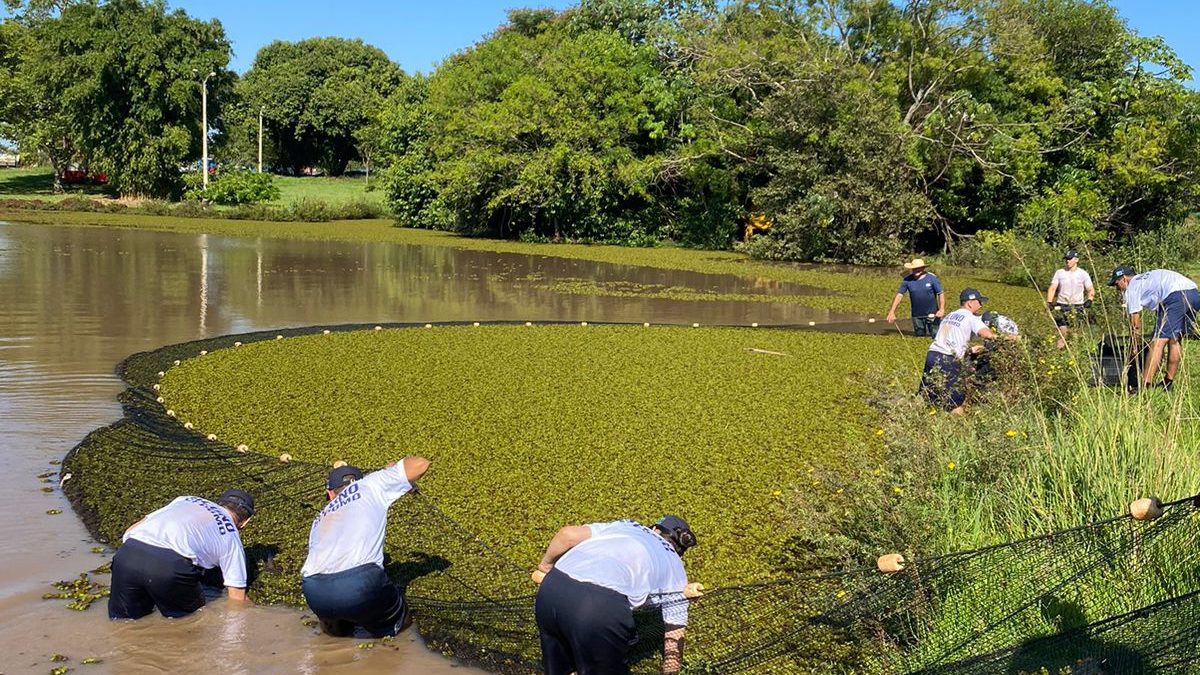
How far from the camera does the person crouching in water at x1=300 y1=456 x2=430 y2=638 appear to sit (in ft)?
15.4

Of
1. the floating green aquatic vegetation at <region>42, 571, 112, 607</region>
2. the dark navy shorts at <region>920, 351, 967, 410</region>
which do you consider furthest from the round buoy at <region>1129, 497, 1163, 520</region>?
the floating green aquatic vegetation at <region>42, 571, 112, 607</region>

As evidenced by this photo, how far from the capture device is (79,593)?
5.27 metres

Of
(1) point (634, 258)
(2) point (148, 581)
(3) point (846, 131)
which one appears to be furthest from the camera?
(1) point (634, 258)

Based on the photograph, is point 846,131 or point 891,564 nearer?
point 891,564

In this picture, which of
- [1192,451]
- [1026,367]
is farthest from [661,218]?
[1192,451]

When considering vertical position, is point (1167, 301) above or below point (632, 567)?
above

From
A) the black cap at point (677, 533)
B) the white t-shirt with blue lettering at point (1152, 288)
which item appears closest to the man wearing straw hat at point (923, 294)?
the white t-shirt with blue lettering at point (1152, 288)

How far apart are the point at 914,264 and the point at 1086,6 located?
18710 millimetres

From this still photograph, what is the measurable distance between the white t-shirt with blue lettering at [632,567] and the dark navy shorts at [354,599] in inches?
46.2

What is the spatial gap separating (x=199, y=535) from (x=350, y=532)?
0.93 m

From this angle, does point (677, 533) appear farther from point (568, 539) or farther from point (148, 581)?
point (148, 581)

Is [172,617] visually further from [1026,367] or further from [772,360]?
[772,360]

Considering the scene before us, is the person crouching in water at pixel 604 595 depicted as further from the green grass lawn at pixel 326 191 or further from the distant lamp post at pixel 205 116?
the distant lamp post at pixel 205 116

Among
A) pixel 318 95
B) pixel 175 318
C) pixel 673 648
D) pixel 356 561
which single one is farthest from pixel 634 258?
pixel 318 95
